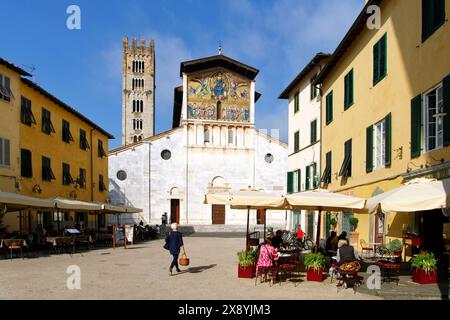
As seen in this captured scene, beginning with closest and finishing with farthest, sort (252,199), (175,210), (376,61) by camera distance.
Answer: (252,199) → (376,61) → (175,210)

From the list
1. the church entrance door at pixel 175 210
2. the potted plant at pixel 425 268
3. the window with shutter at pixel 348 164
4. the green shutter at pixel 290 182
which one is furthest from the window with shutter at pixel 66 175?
the potted plant at pixel 425 268

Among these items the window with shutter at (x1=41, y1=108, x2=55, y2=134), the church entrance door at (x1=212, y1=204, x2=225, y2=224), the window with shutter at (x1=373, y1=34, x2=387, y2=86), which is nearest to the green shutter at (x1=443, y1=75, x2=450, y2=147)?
the window with shutter at (x1=373, y1=34, x2=387, y2=86)

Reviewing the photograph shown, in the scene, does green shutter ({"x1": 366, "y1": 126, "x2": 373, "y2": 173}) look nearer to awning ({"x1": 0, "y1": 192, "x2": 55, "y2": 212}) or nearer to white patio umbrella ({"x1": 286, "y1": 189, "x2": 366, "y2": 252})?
white patio umbrella ({"x1": 286, "y1": 189, "x2": 366, "y2": 252})

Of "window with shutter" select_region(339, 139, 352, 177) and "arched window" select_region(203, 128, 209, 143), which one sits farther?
"arched window" select_region(203, 128, 209, 143)

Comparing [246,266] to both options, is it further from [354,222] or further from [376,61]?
[376,61]

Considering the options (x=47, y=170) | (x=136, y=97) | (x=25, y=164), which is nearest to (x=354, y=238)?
(x=25, y=164)

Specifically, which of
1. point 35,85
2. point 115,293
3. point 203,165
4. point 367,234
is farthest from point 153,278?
point 203,165

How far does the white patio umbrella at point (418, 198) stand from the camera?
8.61m

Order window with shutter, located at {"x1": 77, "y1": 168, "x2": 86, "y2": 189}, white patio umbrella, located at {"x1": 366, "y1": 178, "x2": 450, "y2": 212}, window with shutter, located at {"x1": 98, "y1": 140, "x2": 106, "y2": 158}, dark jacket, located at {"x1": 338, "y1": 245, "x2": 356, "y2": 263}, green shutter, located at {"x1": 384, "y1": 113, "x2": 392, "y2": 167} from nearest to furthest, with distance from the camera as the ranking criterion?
white patio umbrella, located at {"x1": 366, "y1": 178, "x2": 450, "y2": 212}, dark jacket, located at {"x1": 338, "y1": 245, "x2": 356, "y2": 263}, green shutter, located at {"x1": 384, "y1": 113, "x2": 392, "y2": 167}, window with shutter, located at {"x1": 77, "y1": 168, "x2": 86, "y2": 189}, window with shutter, located at {"x1": 98, "y1": 140, "x2": 106, "y2": 158}

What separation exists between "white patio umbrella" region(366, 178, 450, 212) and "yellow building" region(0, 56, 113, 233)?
17498 millimetres

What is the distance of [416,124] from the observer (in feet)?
42.2

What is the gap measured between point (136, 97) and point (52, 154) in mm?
53997

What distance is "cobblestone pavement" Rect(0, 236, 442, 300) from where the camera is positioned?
9.45m

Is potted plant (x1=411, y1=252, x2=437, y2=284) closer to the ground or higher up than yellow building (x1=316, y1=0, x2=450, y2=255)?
closer to the ground
